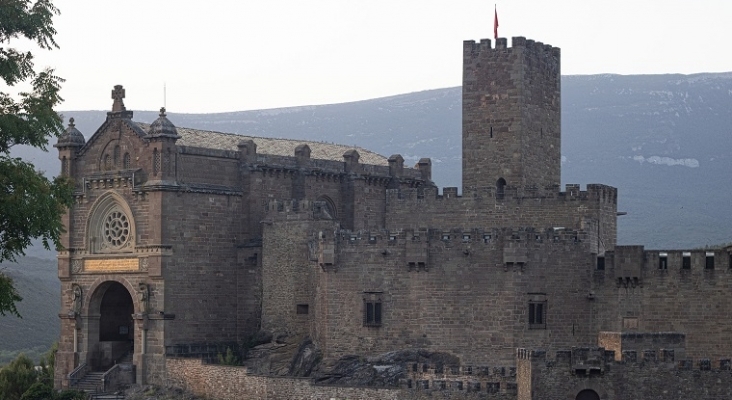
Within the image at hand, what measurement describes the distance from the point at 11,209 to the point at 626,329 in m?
33.0

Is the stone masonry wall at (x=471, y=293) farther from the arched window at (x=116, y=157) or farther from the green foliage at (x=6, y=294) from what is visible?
the green foliage at (x=6, y=294)

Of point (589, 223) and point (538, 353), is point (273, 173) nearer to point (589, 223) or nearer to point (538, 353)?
point (589, 223)

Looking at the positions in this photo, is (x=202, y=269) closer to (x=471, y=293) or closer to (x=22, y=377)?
(x=22, y=377)

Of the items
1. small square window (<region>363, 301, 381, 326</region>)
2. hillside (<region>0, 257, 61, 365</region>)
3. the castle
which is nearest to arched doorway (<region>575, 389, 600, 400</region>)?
the castle

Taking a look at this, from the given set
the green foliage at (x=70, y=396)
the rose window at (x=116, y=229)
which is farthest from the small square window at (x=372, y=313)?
the rose window at (x=116, y=229)

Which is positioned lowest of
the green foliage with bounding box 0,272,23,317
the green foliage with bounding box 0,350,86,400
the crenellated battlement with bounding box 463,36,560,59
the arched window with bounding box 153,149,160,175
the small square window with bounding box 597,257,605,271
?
the green foliage with bounding box 0,350,86,400

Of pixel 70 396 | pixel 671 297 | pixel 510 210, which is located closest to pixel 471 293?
pixel 510 210

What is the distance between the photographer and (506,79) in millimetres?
67188

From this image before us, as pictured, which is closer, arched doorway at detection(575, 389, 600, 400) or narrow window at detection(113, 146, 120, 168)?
arched doorway at detection(575, 389, 600, 400)

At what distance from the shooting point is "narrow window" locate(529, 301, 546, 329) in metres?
59.0

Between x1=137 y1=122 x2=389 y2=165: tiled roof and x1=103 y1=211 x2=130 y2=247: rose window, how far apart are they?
391 cm

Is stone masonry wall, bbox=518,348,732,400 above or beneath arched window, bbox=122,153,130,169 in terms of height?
beneath

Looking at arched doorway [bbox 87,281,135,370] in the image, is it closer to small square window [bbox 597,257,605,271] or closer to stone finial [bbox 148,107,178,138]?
stone finial [bbox 148,107,178,138]

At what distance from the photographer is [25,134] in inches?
1224
